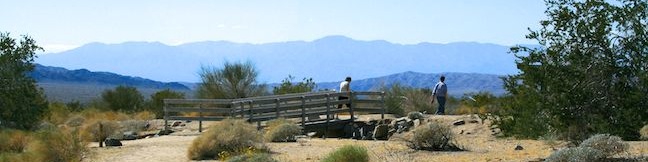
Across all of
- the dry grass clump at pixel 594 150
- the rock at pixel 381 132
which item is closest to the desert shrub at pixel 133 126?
the rock at pixel 381 132

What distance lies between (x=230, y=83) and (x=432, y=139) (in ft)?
84.7

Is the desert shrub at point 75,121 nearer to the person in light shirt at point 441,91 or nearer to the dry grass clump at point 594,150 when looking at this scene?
the person in light shirt at point 441,91

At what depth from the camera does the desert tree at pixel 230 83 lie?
41594mm

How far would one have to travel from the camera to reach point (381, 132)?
28.6 meters

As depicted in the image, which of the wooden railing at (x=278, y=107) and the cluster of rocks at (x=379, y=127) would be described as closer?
the wooden railing at (x=278, y=107)

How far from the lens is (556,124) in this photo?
591 inches

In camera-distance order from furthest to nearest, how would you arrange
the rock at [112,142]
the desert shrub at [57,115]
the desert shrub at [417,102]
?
the desert shrub at [417,102] < the desert shrub at [57,115] < the rock at [112,142]

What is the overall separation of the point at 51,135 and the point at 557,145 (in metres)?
9.85

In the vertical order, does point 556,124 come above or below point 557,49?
below

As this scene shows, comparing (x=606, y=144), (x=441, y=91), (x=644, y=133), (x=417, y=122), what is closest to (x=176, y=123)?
(x=417, y=122)

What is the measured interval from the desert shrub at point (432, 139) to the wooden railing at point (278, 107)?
8835mm

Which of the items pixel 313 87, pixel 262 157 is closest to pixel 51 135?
pixel 262 157

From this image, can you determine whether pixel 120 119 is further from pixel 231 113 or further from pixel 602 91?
pixel 602 91

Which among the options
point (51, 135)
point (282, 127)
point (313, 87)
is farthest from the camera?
point (313, 87)
